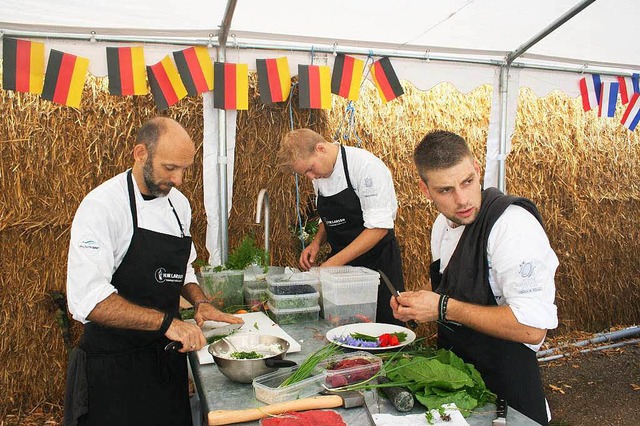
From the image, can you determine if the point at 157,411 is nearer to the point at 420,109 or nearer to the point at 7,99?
the point at 7,99

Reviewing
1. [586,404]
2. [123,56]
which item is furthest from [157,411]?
[586,404]

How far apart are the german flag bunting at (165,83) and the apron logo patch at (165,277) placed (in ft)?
5.59

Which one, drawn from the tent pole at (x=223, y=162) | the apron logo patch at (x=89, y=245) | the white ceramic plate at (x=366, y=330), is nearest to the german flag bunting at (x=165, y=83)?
the tent pole at (x=223, y=162)

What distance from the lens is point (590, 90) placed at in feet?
17.1

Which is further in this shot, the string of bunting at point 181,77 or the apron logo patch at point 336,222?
the apron logo patch at point 336,222

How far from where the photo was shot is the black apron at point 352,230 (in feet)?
13.4

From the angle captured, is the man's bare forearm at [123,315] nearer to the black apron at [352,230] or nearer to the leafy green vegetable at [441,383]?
the leafy green vegetable at [441,383]

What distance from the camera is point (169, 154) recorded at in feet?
8.86

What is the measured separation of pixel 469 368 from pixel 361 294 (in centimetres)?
97

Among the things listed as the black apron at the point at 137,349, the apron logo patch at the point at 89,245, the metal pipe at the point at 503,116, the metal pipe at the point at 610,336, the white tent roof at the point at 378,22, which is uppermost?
the white tent roof at the point at 378,22

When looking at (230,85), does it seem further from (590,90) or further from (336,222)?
(590,90)

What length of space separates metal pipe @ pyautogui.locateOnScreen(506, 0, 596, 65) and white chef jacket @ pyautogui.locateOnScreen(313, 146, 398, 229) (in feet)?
6.03

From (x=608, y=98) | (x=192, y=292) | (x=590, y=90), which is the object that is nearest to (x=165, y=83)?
(x=192, y=292)

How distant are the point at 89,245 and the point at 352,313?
1.38 m
